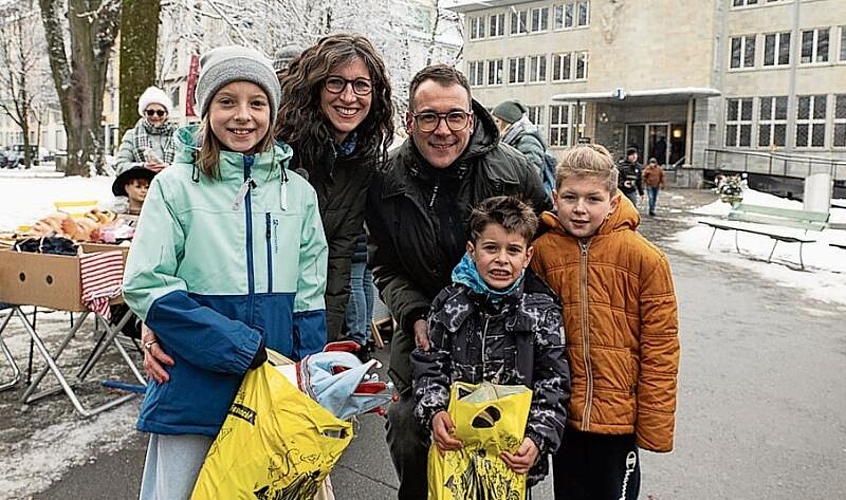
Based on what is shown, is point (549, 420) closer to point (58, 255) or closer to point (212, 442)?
point (212, 442)

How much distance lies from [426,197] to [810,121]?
40550 millimetres

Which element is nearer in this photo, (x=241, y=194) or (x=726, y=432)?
(x=241, y=194)

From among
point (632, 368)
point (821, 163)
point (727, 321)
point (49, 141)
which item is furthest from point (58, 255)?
point (49, 141)

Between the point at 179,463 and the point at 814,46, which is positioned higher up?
the point at 814,46

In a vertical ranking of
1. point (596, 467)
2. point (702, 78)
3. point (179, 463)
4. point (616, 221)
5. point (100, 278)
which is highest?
point (702, 78)

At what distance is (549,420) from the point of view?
8.91 ft

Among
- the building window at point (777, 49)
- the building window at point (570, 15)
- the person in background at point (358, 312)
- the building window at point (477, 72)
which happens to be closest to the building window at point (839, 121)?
the building window at point (777, 49)

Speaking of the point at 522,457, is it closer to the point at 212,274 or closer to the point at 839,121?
the point at 212,274

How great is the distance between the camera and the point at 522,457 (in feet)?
8.73

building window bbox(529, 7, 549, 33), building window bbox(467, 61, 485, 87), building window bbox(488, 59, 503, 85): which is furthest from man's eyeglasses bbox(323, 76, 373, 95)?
building window bbox(467, 61, 485, 87)

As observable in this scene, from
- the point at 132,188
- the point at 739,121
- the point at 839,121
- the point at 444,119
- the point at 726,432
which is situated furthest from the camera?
the point at 739,121

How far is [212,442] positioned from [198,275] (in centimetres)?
60

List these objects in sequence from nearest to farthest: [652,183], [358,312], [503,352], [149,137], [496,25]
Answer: [503,352], [358,312], [149,137], [652,183], [496,25]

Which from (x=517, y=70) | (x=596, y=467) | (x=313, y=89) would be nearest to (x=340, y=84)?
(x=313, y=89)
